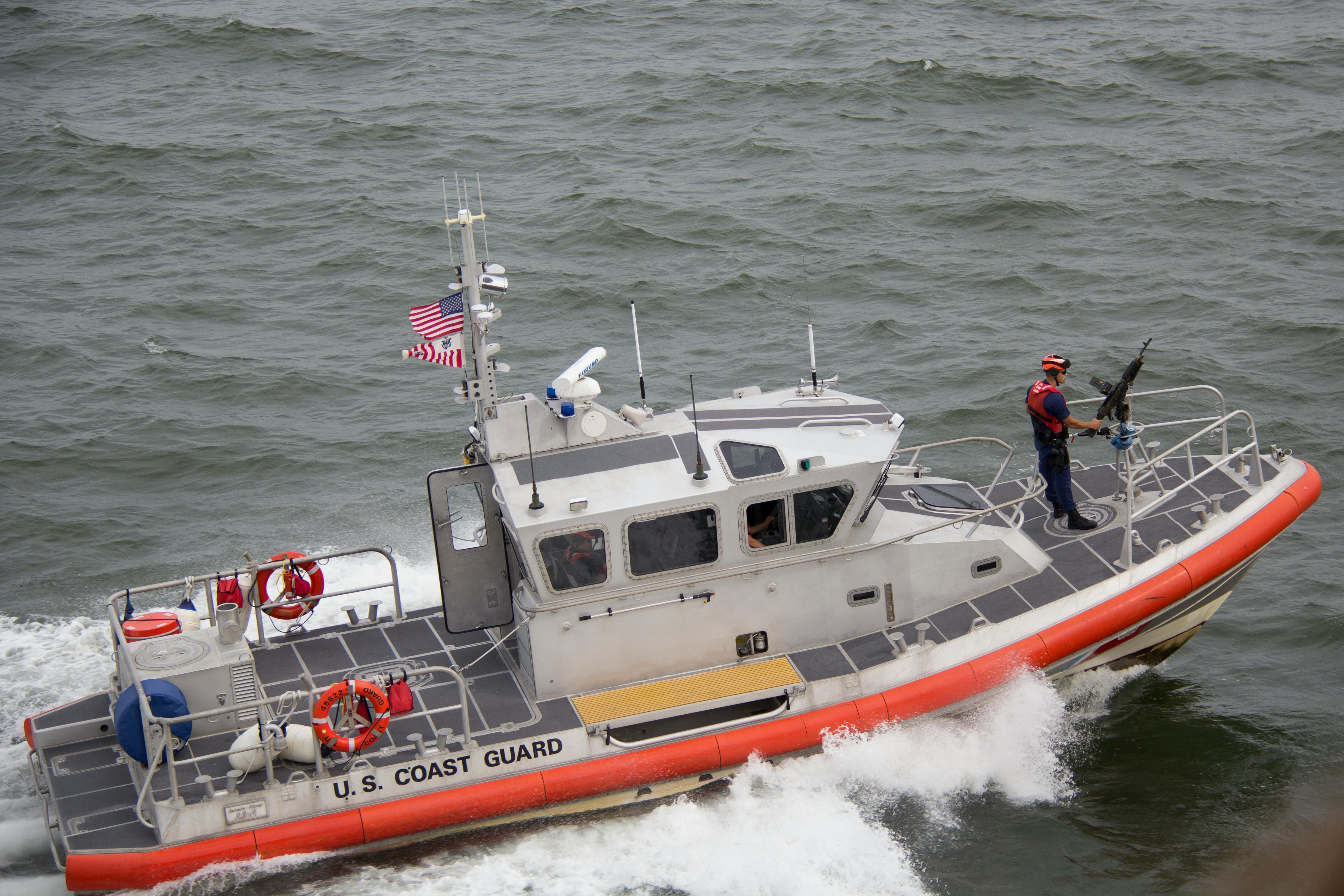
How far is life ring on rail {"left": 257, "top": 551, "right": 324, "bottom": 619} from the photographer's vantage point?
9.74m

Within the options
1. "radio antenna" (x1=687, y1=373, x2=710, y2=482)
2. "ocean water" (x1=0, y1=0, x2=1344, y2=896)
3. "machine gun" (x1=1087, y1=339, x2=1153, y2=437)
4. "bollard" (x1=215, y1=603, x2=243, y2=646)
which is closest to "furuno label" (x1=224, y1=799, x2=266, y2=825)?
"ocean water" (x1=0, y1=0, x2=1344, y2=896)

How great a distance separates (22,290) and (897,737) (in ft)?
48.2

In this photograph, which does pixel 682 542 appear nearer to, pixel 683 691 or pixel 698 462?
pixel 698 462

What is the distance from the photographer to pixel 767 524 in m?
9.01

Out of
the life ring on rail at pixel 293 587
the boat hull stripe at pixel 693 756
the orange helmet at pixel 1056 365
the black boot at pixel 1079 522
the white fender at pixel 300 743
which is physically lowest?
the boat hull stripe at pixel 693 756

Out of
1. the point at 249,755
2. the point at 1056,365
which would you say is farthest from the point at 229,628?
the point at 1056,365

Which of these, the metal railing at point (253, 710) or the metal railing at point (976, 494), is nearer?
the metal railing at point (253, 710)

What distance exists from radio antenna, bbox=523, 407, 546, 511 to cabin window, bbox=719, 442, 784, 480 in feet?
4.40

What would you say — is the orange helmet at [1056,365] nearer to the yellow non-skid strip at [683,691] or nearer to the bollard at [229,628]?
the yellow non-skid strip at [683,691]

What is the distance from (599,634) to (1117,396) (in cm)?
440

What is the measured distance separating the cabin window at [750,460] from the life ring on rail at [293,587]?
11.3 ft

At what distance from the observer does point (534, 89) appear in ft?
77.6

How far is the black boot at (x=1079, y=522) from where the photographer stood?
1020cm

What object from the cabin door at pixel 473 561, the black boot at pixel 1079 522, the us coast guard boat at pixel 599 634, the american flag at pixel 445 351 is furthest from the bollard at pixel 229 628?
the black boot at pixel 1079 522
